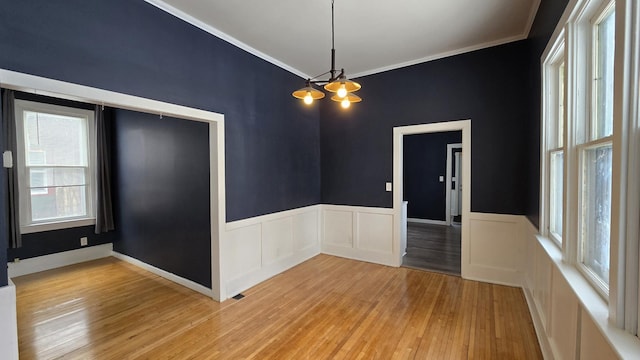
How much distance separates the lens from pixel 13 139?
379 centimetres

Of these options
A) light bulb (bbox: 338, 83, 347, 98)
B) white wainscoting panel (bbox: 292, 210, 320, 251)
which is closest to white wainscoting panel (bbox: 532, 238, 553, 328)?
light bulb (bbox: 338, 83, 347, 98)

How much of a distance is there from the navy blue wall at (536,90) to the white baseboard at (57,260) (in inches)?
252

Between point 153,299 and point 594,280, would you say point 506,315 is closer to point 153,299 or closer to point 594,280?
point 594,280

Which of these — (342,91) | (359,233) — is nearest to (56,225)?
(359,233)

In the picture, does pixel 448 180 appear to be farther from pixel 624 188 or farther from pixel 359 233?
pixel 624 188

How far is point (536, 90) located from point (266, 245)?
11.8ft

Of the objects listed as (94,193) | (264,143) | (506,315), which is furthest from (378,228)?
(94,193)

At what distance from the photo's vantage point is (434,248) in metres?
5.09

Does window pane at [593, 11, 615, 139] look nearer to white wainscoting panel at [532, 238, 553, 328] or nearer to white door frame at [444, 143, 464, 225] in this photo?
white wainscoting panel at [532, 238, 553, 328]

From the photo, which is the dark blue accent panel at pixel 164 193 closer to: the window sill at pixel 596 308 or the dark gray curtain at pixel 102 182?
the dark gray curtain at pixel 102 182

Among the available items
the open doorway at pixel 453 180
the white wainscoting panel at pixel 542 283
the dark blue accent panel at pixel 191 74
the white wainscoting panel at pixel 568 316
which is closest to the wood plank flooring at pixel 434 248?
Answer: the open doorway at pixel 453 180

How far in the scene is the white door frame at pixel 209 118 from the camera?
1957mm

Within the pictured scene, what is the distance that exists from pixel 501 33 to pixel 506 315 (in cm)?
314

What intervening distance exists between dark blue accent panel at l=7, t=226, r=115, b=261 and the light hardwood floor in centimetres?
48
